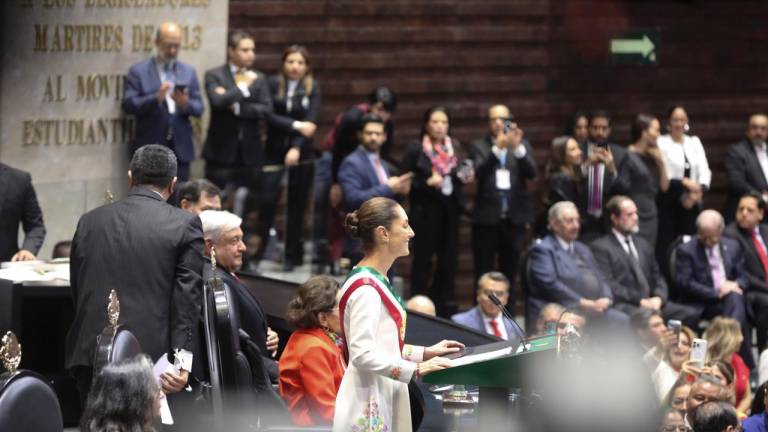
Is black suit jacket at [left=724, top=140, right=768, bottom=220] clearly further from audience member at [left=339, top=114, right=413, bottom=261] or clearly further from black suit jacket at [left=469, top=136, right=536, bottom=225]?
audience member at [left=339, top=114, right=413, bottom=261]

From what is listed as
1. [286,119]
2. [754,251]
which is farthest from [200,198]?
[754,251]

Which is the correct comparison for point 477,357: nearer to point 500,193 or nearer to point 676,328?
point 676,328

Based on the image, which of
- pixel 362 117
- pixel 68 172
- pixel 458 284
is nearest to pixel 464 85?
pixel 458 284

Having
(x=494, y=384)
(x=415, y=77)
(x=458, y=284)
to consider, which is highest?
(x=415, y=77)

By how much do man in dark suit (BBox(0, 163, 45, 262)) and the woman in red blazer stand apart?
241 cm

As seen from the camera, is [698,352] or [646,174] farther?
[646,174]

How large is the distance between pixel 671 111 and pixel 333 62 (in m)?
3.01

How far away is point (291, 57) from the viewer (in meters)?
11.8

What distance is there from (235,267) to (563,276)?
4.32m

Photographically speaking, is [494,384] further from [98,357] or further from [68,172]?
[68,172]

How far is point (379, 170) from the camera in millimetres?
11594

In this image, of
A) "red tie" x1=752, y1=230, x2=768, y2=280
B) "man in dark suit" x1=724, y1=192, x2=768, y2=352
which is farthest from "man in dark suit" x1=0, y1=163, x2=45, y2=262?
"red tie" x1=752, y1=230, x2=768, y2=280

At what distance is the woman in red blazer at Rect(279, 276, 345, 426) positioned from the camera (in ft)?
22.6

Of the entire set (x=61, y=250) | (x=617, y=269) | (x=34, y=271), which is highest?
(x=34, y=271)
